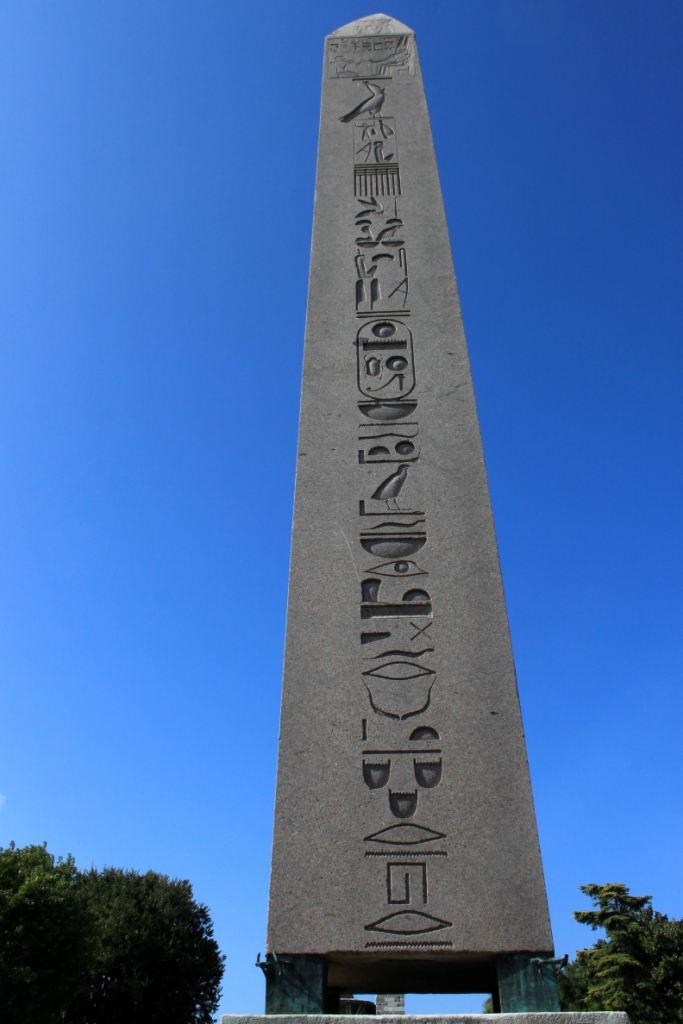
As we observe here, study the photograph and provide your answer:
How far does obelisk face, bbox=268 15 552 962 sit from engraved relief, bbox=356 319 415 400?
0.04 ft

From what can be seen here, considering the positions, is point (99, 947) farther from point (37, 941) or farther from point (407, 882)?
point (407, 882)

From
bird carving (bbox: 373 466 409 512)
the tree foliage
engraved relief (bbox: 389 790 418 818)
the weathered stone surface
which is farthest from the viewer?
the tree foliage

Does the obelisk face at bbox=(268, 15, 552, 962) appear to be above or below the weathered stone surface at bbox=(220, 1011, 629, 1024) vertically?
above

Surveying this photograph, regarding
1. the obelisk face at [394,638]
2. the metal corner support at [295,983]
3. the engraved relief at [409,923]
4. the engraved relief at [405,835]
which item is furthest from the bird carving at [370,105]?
the metal corner support at [295,983]

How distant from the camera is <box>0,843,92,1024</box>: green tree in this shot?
11633mm

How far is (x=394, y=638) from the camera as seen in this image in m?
3.08

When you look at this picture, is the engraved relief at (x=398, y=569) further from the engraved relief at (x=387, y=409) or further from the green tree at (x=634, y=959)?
the green tree at (x=634, y=959)

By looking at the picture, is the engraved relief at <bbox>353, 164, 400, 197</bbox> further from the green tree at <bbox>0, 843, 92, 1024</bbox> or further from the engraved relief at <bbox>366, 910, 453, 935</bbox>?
the green tree at <bbox>0, 843, 92, 1024</bbox>

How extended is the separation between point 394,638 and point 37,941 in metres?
12.3

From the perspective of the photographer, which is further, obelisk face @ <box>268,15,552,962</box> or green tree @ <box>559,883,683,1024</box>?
green tree @ <box>559,883,683,1024</box>

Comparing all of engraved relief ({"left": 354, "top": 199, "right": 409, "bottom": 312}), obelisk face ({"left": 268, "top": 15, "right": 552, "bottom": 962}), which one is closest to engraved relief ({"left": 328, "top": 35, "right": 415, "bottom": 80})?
obelisk face ({"left": 268, "top": 15, "right": 552, "bottom": 962})

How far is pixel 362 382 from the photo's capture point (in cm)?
385

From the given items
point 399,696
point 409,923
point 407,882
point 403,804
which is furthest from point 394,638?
point 409,923

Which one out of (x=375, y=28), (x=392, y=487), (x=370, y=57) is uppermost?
(x=375, y=28)
